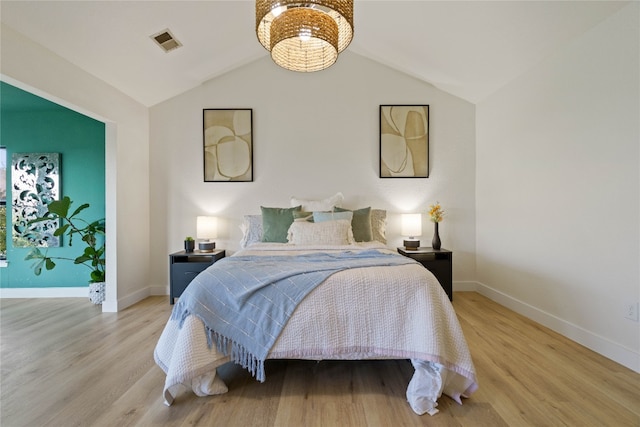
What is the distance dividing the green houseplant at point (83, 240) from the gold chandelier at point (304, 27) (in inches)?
112

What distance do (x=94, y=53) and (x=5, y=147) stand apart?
2319 mm

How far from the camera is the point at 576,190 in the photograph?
2359 mm

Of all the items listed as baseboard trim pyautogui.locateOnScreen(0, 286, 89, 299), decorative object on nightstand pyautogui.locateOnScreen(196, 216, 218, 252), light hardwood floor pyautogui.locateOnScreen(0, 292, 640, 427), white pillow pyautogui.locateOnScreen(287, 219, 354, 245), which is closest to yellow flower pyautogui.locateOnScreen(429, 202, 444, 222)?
white pillow pyautogui.locateOnScreen(287, 219, 354, 245)

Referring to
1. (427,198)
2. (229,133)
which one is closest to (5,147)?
(229,133)

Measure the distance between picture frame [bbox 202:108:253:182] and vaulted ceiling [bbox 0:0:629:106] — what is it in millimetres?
557

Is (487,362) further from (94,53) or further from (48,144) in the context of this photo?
(48,144)

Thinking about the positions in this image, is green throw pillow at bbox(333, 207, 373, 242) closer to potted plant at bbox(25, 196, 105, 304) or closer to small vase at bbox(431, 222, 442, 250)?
small vase at bbox(431, 222, 442, 250)

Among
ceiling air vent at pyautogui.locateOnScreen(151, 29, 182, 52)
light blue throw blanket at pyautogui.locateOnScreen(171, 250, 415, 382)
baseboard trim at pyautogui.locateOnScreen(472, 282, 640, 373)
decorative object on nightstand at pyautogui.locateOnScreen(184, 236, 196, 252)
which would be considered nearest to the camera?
light blue throw blanket at pyautogui.locateOnScreen(171, 250, 415, 382)

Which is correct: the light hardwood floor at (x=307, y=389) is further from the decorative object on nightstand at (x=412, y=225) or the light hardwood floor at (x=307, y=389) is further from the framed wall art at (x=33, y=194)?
the framed wall art at (x=33, y=194)

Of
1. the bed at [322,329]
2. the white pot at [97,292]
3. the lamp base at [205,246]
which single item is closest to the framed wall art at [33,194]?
the white pot at [97,292]

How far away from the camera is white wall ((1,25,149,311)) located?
7.39ft

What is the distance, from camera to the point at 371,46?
3.47 meters

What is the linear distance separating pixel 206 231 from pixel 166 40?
199 centimetres

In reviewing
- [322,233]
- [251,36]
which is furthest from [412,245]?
[251,36]
